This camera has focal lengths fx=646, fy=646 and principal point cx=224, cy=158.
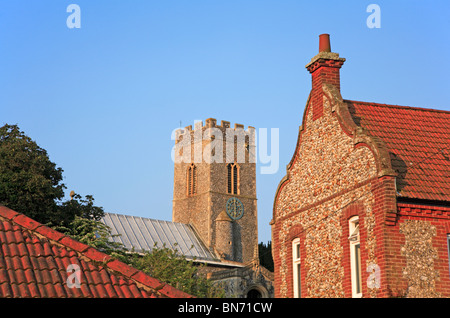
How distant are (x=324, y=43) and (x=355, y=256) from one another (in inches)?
299

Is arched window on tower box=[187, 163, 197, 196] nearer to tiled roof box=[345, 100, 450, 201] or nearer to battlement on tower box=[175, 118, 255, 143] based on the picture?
battlement on tower box=[175, 118, 255, 143]

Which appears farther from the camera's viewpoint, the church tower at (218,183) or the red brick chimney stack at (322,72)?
the church tower at (218,183)

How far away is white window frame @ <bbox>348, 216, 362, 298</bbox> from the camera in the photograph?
17750 millimetres

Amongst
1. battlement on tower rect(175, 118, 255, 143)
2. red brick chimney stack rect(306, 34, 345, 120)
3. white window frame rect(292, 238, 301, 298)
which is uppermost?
battlement on tower rect(175, 118, 255, 143)

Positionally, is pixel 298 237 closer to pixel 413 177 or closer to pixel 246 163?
pixel 413 177

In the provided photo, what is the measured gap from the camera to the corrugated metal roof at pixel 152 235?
207 ft

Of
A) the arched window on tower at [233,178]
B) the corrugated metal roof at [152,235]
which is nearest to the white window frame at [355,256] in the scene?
the corrugated metal roof at [152,235]

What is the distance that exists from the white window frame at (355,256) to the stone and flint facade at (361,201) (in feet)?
0.09

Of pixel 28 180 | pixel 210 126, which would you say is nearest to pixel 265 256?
pixel 210 126

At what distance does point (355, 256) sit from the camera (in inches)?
708

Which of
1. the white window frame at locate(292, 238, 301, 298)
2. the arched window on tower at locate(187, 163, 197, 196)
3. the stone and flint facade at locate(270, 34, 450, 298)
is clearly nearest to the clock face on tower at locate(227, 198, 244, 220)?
the arched window on tower at locate(187, 163, 197, 196)

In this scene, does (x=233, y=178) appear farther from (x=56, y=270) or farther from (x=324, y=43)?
(x=56, y=270)

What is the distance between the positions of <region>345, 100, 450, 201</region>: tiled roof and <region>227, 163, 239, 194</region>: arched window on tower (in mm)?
63519
